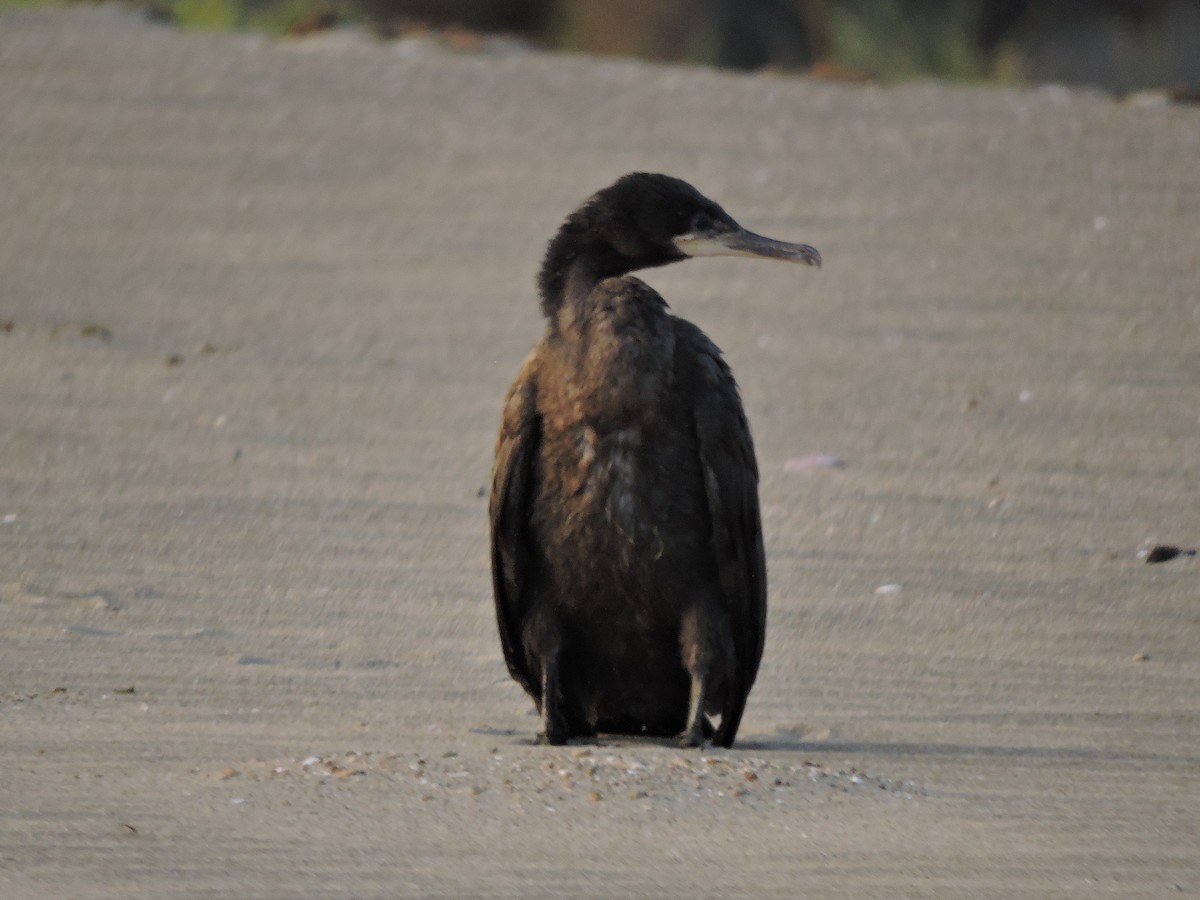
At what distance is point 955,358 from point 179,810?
5970mm

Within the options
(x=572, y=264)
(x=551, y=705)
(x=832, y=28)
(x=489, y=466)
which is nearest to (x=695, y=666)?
(x=551, y=705)

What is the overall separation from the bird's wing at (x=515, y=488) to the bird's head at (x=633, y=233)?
9.7 inches

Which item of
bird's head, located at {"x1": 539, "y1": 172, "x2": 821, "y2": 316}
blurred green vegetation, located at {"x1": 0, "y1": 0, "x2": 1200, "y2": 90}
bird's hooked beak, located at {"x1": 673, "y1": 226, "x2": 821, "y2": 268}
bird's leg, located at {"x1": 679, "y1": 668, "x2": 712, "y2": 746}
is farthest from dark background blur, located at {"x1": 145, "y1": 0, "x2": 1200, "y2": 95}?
bird's leg, located at {"x1": 679, "y1": 668, "x2": 712, "y2": 746}

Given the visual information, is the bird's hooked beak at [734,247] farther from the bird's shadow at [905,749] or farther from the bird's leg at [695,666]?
the bird's shadow at [905,749]

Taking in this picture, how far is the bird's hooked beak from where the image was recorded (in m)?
5.38

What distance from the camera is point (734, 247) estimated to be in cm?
539

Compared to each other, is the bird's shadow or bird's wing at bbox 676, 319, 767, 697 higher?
bird's wing at bbox 676, 319, 767, 697

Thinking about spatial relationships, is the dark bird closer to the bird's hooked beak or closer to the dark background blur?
the bird's hooked beak

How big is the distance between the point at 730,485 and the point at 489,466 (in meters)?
3.32

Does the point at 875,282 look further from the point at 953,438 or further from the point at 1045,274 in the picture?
the point at 953,438

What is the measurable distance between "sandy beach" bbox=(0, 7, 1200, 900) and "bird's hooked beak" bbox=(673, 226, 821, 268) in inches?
44.9

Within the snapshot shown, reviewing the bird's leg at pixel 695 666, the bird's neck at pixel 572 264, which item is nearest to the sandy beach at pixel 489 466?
the bird's leg at pixel 695 666

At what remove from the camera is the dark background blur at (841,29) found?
15141 mm

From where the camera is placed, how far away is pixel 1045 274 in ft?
35.2
